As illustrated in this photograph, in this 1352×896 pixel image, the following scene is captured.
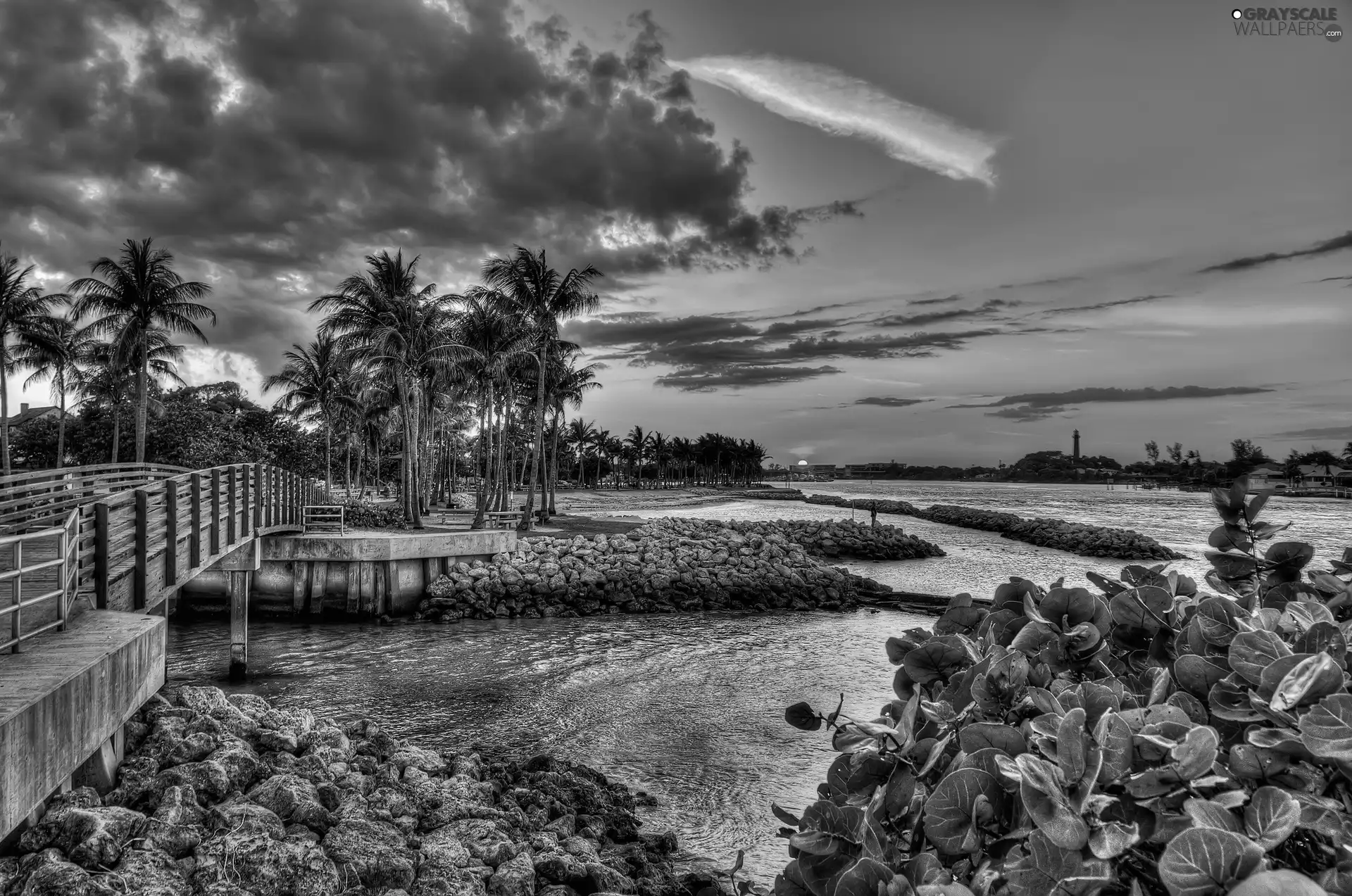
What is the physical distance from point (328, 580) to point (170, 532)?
996 cm

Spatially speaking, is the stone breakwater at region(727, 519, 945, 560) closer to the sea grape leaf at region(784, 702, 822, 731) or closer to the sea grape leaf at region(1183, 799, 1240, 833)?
the sea grape leaf at region(784, 702, 822, 731)

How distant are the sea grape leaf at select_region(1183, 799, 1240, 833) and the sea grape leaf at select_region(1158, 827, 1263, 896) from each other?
65 mm

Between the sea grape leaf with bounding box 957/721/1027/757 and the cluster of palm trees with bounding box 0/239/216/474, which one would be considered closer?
the sea grape leaf with bounding box 957/721/1027/757

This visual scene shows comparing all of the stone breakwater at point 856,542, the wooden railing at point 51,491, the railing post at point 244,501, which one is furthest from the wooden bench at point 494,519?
the wooden railing at point 51,491

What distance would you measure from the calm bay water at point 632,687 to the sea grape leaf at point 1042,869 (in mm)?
5544

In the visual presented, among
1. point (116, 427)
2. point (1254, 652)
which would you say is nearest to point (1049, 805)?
point (1254, 652)

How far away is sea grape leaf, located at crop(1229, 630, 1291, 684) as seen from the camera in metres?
1.33

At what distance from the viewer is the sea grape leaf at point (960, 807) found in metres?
1.34

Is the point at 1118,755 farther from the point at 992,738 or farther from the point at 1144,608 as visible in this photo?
the point at 1144,608

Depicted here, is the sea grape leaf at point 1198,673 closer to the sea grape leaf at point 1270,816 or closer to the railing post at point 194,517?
the sea grape leaf at point 1270,816

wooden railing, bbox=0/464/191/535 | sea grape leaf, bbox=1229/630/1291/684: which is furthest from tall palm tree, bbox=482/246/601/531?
sea grape leaf, bbox=1229/630/1291/684

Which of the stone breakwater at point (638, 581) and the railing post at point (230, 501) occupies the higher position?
the railing post at point (230, 501)

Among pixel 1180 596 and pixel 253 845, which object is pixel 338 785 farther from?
pixel 1180 596

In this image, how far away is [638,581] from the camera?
65.2 feet
